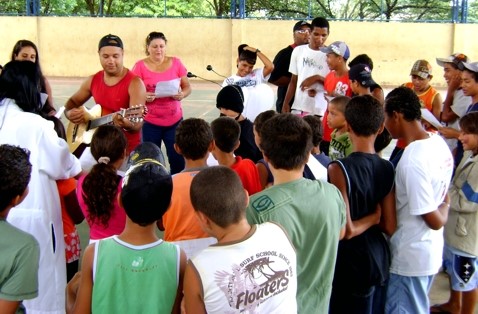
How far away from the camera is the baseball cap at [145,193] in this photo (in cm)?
230

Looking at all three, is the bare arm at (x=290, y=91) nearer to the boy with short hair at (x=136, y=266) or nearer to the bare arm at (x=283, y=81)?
the bare arm at (x=283, y=81)

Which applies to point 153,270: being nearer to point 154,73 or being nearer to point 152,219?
point 152,219

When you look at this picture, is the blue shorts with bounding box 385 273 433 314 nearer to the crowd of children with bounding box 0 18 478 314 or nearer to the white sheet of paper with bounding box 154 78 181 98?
the crowd of children with bounding box 0 18 478 314

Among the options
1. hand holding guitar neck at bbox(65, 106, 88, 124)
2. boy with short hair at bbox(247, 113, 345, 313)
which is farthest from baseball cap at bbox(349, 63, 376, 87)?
boy with short hair at bbox(247, 113, 345, 313)

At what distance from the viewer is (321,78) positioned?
21.7 feet

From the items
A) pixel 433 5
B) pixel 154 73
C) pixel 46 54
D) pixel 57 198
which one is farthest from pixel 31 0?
pixel 57 198

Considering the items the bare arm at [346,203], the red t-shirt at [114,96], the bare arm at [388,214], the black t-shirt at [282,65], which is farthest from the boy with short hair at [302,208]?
the black t-shirt at [282,65]

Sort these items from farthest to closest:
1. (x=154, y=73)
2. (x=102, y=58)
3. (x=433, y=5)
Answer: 1. (x=433, y=5)
2. (x=154, y=73)
3. (x=102, y=58)

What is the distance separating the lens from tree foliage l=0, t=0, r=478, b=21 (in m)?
25.8

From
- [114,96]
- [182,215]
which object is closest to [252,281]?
[182,215]

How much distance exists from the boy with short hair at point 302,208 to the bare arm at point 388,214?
1.88 feet

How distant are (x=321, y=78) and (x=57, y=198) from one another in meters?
3.94

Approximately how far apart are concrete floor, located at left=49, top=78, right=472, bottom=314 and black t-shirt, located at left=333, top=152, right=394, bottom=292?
175cm

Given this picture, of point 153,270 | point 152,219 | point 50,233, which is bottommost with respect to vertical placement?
point 50,233
